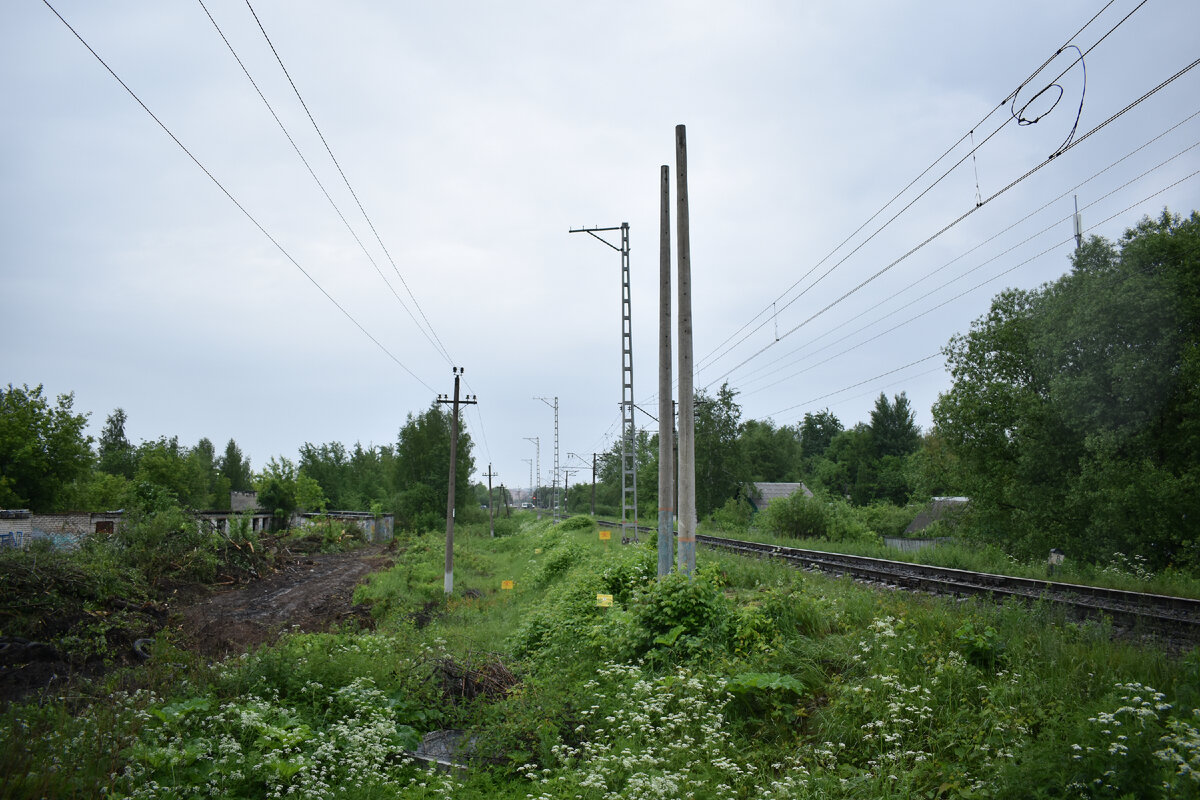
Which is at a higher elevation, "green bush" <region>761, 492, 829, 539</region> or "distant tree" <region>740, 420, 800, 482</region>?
"distant tree" <region>740, 420, 800, 482</region>

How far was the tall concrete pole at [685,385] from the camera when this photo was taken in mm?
9688

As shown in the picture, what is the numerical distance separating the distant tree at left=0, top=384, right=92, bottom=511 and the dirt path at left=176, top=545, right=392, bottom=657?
26.9 meters

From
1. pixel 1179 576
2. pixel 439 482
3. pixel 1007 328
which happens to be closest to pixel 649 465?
pixel 439 482

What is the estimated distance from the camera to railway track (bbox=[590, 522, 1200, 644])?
1012cm

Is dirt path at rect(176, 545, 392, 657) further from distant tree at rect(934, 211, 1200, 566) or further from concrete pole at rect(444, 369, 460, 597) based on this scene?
distant tree at rect(934, 211, 1200, 566)

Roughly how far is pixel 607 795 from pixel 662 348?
Answer: 7613mm

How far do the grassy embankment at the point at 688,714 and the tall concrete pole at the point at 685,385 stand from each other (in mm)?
587

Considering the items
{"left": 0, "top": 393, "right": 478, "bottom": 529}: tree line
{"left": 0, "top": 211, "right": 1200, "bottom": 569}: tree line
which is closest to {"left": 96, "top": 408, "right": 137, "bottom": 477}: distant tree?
{"left": 0, "top": 393, "right": 478, "bottom": 529}: tree line

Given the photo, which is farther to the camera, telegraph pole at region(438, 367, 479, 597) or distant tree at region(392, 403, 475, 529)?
distant tree at region(392, 403, 475, 529)

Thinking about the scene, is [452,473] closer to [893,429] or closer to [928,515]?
[928,515]

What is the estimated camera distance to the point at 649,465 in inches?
2259

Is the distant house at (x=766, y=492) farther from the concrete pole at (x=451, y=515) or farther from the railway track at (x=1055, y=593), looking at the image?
the railway track at (x=1055, y=593)

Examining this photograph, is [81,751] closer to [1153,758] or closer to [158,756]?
[158,756]

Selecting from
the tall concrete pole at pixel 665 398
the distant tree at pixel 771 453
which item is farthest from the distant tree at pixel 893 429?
the tall concrete pole at pixel 665 398
